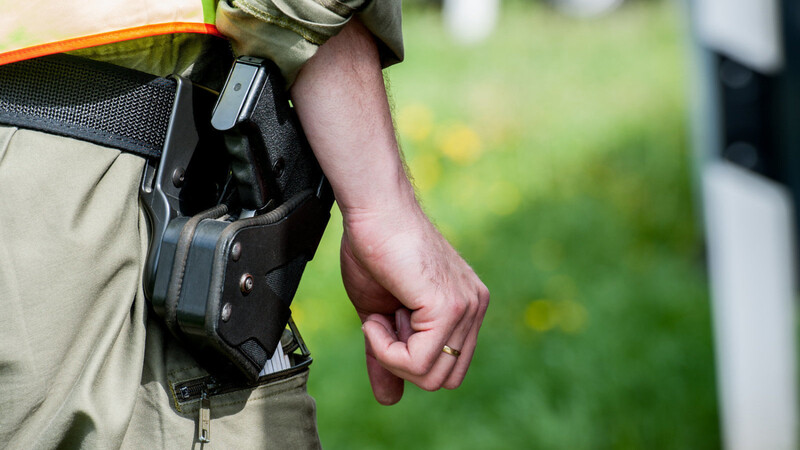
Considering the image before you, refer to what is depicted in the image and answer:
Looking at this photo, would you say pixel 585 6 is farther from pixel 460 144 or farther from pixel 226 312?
pixel 226 312

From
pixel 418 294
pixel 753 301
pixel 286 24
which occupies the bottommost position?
pixel 753 301

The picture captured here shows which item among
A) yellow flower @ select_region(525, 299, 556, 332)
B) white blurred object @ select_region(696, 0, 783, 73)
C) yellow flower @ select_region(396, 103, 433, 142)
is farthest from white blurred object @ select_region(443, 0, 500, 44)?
white blurred object @ select_region(696, 0, 783, 73)

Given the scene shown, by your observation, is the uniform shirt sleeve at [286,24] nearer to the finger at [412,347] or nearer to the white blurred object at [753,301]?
the finger at [412,347]

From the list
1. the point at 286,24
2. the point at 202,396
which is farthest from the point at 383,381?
the point at 286,24

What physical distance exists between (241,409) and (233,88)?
0.43m

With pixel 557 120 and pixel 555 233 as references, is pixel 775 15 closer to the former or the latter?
pixel 555 233

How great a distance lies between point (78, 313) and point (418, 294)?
1.41ft

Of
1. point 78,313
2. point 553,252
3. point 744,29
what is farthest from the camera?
point 553,252

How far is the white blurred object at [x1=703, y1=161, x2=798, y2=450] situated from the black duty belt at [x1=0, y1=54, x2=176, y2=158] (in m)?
1.88

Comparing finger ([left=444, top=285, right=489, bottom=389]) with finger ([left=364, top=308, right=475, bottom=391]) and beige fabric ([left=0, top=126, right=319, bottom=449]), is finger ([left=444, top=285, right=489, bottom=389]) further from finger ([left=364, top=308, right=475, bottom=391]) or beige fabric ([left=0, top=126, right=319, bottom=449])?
beige fabric ([left=0, top=126, right=319, bottom=449])

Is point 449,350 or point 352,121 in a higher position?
point 352,121

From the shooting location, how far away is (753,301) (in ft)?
8.46

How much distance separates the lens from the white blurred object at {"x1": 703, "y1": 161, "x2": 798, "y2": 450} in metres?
2.55

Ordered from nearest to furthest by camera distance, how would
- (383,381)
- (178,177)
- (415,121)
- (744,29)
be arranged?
(178,177), (383,381), (744,29), (415,121)
